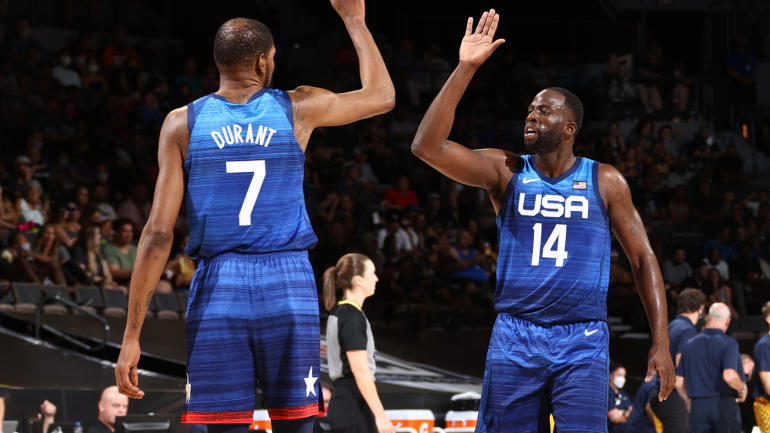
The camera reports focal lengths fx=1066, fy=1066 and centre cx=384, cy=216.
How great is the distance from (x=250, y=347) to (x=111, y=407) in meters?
4.00

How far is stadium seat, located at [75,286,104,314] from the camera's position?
39.6 ft

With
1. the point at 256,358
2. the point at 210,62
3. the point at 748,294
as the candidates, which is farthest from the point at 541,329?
the point at 210,62

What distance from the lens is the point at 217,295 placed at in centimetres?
400

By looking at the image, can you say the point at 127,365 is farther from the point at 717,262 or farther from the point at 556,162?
the point at 717,262

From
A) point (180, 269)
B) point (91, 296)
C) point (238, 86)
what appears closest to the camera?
point (238, 86)

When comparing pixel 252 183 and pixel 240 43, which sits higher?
pixel 240 43

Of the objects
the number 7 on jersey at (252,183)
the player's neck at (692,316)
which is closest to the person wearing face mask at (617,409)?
the player's neck at (692,316)

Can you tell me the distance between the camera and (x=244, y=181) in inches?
160

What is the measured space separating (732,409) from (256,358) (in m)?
6.93

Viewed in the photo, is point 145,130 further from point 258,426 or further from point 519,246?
point 519,246

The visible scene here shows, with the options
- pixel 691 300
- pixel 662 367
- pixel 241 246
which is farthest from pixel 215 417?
pixel 691 300

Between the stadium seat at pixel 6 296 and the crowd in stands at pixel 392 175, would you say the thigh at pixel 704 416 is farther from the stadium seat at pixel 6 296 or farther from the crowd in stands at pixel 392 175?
the stadium seat at pixel 6 296

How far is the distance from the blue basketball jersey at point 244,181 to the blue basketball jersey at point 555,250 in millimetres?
1286

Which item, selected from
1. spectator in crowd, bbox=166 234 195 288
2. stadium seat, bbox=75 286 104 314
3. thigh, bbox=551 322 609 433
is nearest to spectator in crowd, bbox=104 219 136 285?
spectator in crowd, bbox=166 234 195 288
